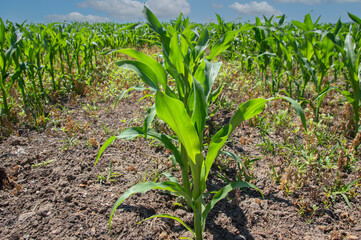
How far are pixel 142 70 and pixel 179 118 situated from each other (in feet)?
1.28

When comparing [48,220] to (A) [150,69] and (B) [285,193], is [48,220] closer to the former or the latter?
(A) [150,69]

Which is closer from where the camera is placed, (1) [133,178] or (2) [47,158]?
(1) [133,178]

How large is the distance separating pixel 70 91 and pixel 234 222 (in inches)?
144

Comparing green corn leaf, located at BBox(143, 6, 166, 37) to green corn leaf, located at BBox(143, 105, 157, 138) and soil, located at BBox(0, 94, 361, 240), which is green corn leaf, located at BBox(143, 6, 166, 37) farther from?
soil, located at BBox(0, 94, 361, 240)

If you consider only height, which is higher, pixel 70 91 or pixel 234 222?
pixel 70 91

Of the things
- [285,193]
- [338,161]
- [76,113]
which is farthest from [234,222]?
[76,113]

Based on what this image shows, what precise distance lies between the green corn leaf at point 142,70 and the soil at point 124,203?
3.23 feet

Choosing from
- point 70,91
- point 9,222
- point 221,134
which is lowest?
point 9,222

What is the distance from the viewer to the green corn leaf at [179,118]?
1.17 m

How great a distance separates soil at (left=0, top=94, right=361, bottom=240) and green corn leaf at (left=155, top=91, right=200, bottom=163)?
2.51ft

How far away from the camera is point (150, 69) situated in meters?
1.45

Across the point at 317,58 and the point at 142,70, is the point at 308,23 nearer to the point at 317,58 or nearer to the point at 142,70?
the point at 317,58

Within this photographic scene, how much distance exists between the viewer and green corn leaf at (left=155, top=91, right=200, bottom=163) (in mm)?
1172

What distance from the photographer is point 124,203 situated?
199 centimetres
